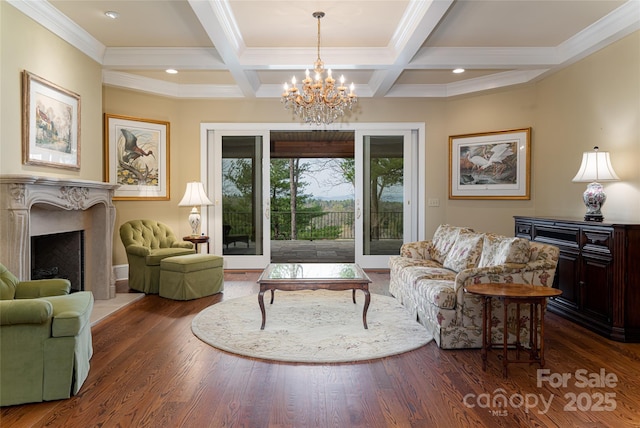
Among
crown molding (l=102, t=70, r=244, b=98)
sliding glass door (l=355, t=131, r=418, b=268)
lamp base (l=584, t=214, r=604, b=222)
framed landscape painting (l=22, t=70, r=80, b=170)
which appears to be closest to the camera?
framed landscape painting (l=22, t=70, r=80, b=170)

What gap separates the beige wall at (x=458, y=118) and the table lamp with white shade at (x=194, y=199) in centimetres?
60

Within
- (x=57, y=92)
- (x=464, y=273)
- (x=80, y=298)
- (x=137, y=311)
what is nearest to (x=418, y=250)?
(x=464, y=273)

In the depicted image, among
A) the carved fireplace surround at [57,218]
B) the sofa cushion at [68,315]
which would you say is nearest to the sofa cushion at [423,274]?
the sofa cushion at [68,315]

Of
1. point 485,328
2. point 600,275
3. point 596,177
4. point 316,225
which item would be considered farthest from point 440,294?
point 316,225

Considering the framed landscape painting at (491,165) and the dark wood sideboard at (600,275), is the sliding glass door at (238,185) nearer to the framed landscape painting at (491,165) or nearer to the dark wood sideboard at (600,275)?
the framed landscape painting at (491,165)

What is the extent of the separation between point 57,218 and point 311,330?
2.84 m

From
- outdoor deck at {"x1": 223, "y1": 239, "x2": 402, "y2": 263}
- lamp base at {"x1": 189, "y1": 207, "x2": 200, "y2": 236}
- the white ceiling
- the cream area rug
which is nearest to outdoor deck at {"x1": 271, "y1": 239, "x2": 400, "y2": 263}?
outdoor deck at {"x1": 223, "y1": 239, "x2": 402, "y2": 263}

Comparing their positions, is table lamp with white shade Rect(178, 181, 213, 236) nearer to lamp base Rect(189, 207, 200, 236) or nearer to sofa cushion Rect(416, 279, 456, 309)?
lamp base Rect(189, 207, 200, 236)

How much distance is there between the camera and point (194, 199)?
6105 mm

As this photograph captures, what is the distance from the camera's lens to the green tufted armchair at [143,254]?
5.21 m

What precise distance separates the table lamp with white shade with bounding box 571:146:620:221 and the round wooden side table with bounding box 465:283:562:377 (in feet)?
5.31

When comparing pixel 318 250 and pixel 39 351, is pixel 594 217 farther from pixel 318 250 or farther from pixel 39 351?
pixel 318 250

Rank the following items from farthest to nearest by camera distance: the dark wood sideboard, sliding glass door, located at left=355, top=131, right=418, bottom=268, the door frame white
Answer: sliding glass door, located at left=355, top=131, right=418, bottom=268
the door frame white
the dark wood sideboard

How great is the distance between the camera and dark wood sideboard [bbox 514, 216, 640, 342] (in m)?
3.51
